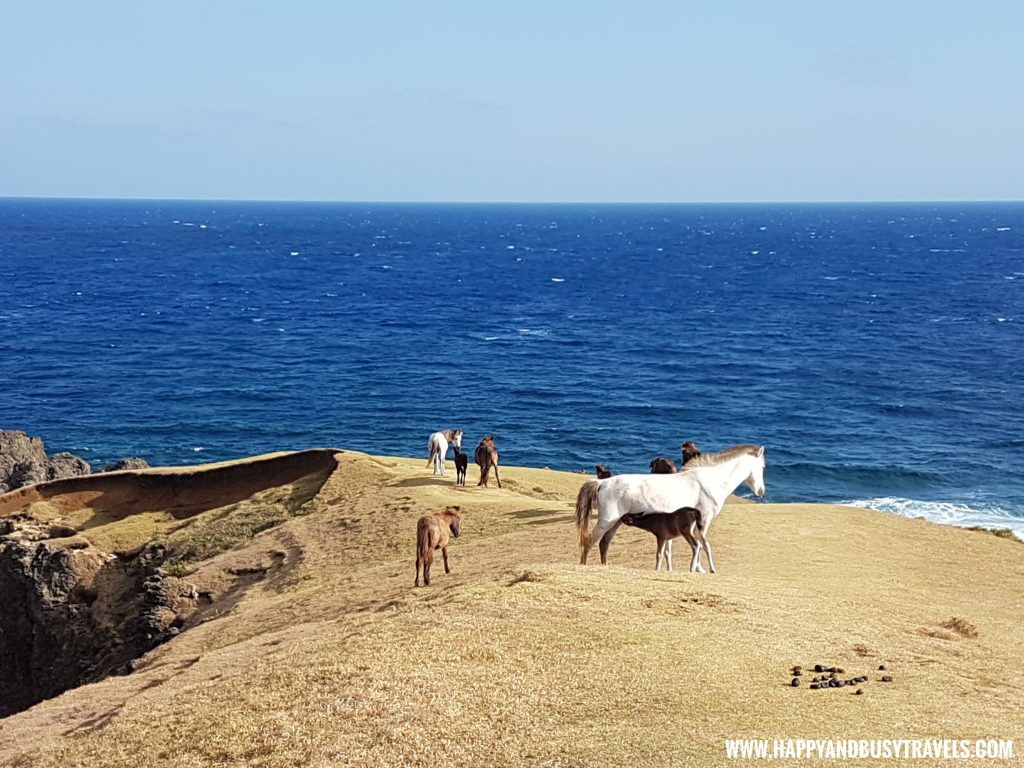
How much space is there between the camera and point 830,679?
1338cm

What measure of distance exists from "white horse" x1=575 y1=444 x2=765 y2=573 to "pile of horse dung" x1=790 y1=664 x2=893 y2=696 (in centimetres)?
546

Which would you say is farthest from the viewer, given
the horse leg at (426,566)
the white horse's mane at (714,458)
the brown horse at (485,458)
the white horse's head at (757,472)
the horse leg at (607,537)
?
the brown horse at (485,458)

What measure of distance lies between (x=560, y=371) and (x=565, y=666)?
70.8m

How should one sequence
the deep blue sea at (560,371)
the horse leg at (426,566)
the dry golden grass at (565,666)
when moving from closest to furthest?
the dry golden grass at (565,666)
the horse leg at (426,566)
the deep blue sea at (560,371)

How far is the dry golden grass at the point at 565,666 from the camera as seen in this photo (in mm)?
11938

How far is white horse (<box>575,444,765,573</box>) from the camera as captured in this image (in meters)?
19.2

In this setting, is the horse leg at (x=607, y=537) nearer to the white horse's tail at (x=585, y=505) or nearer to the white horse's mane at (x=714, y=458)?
the white horse's tail at (x=585, y=505)

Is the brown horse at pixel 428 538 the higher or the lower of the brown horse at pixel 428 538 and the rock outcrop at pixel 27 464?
the higher

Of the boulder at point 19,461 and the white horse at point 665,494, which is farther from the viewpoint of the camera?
the boulder at point 19,461

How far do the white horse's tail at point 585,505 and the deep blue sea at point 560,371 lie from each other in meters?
33.8

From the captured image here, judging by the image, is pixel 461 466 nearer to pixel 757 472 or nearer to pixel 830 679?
pixel 757 472

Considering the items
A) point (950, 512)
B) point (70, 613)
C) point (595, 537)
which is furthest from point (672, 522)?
point (950, 512)

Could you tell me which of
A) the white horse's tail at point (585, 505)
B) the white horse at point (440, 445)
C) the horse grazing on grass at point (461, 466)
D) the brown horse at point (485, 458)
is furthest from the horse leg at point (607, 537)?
the white horse at point (440, 445)

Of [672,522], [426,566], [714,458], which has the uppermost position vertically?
[714,458]
